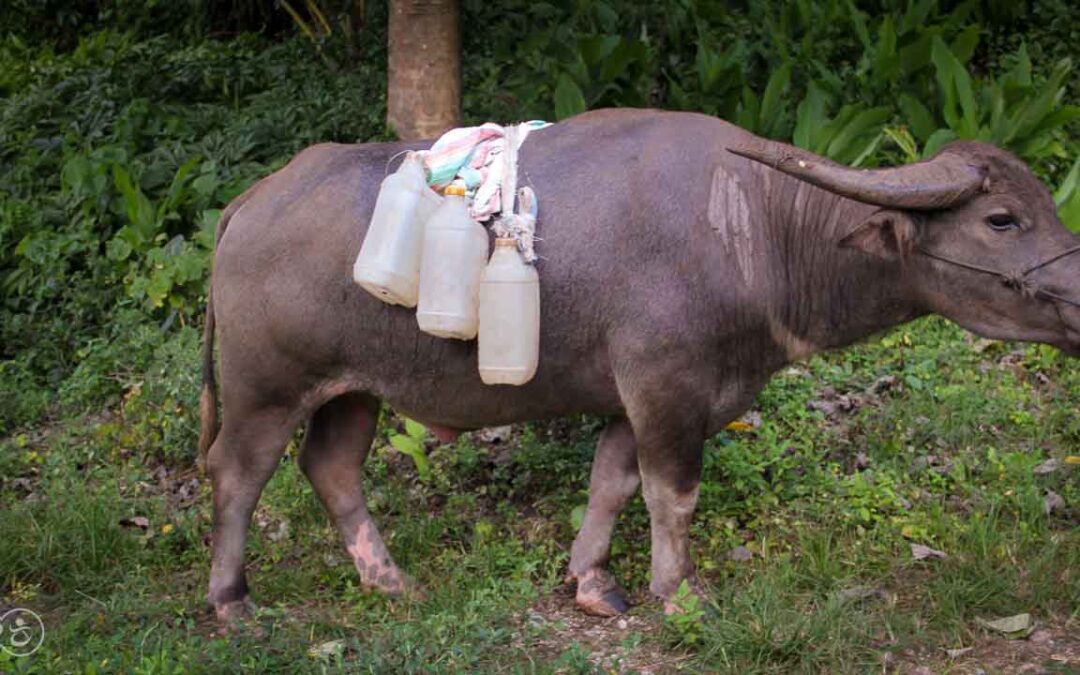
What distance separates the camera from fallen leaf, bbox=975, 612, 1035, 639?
4.79m

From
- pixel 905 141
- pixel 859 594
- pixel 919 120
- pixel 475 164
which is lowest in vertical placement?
pixel 859 594

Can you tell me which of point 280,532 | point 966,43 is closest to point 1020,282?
point 280,532

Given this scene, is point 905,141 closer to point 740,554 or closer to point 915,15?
point 915,15

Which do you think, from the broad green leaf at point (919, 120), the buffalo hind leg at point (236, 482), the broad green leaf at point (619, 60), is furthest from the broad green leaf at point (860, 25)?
the buffalo hind leg at point (236, 482)

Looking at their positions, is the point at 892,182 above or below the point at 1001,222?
above

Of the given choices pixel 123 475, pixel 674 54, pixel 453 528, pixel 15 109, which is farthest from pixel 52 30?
pixel 453 528

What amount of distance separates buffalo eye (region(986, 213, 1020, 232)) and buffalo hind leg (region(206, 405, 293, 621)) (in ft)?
8.47

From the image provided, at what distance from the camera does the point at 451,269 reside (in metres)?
4.55

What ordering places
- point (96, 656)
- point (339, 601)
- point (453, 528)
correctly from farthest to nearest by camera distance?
point (453, 528), point (339, 601), point (96, 656)

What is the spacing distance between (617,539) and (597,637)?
2.36 ft

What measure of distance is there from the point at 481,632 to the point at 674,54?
5.52 meters

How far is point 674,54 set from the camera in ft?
30.3

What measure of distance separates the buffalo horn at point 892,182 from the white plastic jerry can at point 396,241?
1.07m

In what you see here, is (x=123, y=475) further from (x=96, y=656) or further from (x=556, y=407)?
(x=556, y=407)
